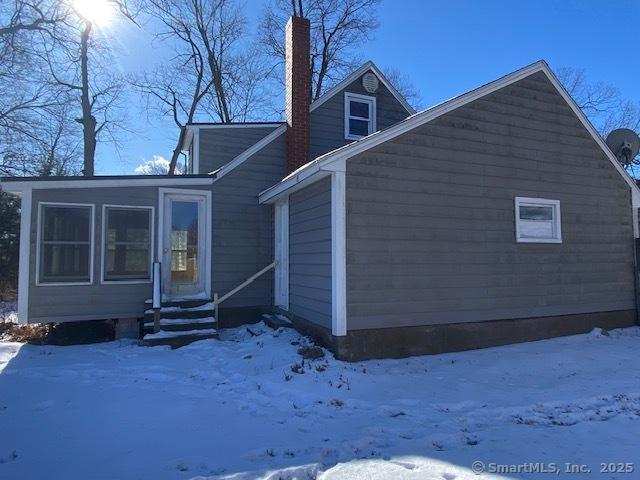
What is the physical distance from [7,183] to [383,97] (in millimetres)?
9237

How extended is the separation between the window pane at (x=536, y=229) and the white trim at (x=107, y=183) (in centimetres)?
638

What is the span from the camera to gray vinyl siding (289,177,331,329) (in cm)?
730

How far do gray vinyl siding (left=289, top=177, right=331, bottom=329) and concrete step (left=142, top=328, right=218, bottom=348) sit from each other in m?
1.68

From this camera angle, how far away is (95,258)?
30.0ft

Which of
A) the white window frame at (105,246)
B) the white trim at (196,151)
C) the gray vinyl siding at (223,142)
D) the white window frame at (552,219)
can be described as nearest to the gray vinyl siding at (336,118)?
the gray vinyl siding at (223,142)

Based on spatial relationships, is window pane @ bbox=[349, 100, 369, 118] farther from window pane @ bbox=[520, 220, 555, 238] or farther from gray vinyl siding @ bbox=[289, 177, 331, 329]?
window pane @ bbox=[520, 220, 555, 238]

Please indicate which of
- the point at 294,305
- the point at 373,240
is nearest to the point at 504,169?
the point at 373,240

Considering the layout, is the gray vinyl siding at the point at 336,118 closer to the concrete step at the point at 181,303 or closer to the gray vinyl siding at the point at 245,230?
the gray vinyl siding at the point at 245,230

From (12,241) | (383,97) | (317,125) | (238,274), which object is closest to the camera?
(238,274)

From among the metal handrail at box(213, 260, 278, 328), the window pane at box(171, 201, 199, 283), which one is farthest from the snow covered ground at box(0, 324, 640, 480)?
→ the window pane at box(171, 201, 199, 283)

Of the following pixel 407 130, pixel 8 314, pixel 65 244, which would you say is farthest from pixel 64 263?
pixel 407 130

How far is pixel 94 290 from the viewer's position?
912 centimetres

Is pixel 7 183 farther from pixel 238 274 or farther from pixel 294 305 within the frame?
pixel 294 305

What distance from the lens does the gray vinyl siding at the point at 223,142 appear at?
473 inches
